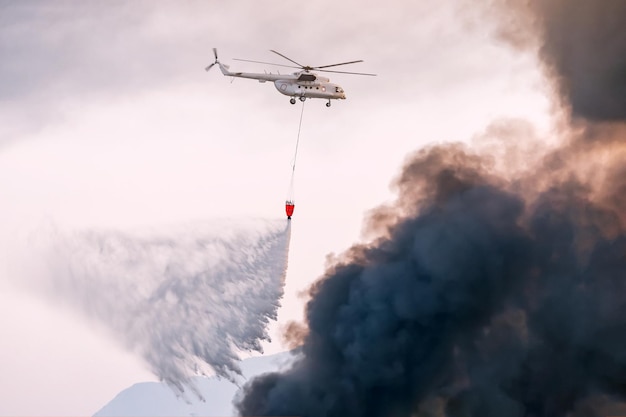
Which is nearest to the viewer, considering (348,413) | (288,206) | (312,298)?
(288,206)

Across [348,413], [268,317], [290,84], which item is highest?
[290,84]

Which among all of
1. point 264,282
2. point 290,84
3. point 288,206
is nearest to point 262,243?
point 264,282

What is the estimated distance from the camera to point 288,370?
134500 mm

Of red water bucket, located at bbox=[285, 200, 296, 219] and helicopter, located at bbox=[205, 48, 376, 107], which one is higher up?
helicopter, located at bbox=[205, 48, 376, 107]

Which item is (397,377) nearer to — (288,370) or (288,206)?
(288,370)

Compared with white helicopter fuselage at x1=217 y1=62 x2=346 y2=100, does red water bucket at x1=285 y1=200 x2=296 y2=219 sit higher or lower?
lower

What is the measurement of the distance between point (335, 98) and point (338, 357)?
34426 mm

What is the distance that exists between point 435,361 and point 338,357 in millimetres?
12861

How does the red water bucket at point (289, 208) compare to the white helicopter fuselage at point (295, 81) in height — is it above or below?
below

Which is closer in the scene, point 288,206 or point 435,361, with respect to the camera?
point 288,206

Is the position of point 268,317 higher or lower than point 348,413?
higher

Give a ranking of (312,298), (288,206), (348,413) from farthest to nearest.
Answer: (312,298) → (348,413) → (288,206)

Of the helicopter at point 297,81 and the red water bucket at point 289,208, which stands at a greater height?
A: the helicopter at point 297,81

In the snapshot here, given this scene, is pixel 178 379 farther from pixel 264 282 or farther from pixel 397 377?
pixel 397 377
